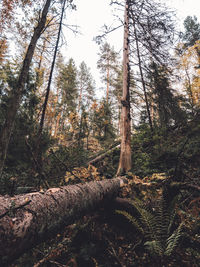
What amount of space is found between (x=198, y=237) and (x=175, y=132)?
611 centimetres

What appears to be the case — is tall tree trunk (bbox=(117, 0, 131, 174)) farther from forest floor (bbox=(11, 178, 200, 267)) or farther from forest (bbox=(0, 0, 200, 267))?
forest floor (bbox=(11, 178, 200, 267))

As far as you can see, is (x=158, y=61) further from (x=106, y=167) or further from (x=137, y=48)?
(x=106, y=167)

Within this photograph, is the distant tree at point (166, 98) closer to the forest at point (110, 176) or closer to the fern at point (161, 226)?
the forest at point (110, 176)

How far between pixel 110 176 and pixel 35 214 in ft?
12.6

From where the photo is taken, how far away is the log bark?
2.92 ft

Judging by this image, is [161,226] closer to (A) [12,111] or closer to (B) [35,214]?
(B) [35,214]

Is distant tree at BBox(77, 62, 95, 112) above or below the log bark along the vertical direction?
above

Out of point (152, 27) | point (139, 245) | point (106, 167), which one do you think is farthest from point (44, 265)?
point (152, 27)

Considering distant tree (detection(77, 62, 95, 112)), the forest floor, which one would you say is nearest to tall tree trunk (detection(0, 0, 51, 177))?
the forest floor

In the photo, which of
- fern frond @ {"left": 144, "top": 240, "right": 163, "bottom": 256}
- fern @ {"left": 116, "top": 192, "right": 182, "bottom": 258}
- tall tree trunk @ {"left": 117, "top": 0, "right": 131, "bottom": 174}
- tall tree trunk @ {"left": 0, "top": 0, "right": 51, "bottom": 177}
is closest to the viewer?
fern frond @ {"left": 144, "top": 240, "right": 163, "bottom": 256}

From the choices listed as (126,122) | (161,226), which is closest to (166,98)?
(126,122)

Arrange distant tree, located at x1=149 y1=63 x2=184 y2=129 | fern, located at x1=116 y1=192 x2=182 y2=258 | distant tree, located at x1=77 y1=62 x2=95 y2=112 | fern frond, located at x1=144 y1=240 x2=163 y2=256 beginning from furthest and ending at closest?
distant tree, located at x1=77 y1=62 x2=95 y2=112
distant tree, located at x1=149 y1=63 x2=184 y2=129
fern, located at x1=116 y1=192 x2=182 y2=258
fern frond, located at x1=144 y1=240 x2=163 y2=256

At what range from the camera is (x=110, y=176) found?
4.74 meters

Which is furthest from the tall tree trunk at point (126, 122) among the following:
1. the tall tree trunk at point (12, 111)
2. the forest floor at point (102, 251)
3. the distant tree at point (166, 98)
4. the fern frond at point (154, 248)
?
the tall tree trunk at point (12, 111)
